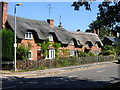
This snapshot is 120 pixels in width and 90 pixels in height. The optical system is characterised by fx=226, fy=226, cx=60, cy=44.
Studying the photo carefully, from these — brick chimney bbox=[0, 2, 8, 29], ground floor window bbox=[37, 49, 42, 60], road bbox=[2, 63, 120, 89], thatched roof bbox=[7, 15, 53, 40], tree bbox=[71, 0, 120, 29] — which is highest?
brick chimney bbox=[0, 2, 8, 29]

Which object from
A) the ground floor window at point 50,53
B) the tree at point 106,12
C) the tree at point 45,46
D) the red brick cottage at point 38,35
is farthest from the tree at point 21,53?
the tree at point 106,12

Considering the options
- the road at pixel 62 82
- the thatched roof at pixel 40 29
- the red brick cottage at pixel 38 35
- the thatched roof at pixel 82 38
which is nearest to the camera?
the road at pixel 62 82

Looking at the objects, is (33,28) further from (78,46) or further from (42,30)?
(78,46)

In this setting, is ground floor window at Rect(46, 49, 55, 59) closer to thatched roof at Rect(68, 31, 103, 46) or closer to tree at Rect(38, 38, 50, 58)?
tree at Rect(38, 38, 50, 58)

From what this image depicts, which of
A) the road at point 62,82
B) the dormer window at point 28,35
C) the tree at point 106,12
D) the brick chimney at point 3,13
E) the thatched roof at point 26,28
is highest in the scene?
the brick chimney at point 3,13

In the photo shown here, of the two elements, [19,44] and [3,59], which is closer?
[3,59]

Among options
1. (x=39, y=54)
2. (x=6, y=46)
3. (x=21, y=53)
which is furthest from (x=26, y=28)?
(x=6, y=46)

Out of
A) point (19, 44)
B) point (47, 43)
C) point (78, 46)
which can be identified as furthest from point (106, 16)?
point (78, 46)

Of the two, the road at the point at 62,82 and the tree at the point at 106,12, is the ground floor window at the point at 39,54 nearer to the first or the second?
the road at the point at 62,82

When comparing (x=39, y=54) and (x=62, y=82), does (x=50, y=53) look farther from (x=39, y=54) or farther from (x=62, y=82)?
(x=62, y=82)

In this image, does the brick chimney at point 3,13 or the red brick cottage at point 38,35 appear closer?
the brick chimney at point 3,13

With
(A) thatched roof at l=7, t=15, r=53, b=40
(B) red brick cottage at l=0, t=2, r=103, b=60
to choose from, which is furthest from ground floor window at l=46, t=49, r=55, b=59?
(A) thatched roof at l=7, t=15, r=53, b=40

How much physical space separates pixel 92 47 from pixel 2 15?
1025 inches

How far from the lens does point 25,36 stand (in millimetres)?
32094
